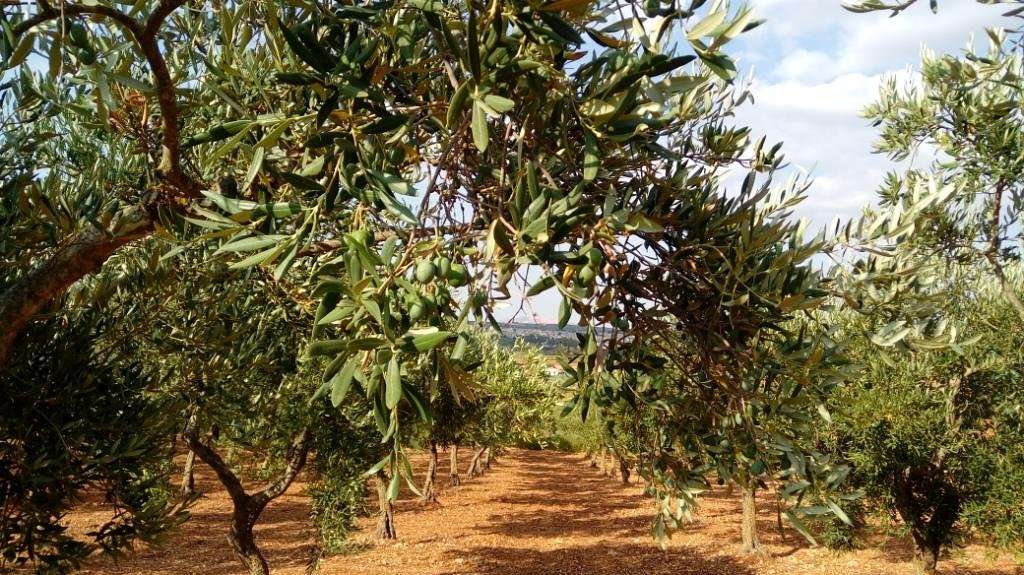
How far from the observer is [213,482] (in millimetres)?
27859

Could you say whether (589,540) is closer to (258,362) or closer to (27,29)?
(258,362)

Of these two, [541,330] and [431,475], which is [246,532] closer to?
[541,330]

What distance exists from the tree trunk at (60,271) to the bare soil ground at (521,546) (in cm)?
1083

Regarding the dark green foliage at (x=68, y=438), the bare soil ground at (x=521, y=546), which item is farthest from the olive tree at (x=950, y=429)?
the dark green foliage at (x=68, y=438)

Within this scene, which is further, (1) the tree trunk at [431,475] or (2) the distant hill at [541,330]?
(1) the tree trunk at [431,475]

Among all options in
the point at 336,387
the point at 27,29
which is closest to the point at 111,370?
the point at 27,29

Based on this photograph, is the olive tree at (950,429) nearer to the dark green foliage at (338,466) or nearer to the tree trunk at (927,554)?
the tree trunk at (927,554)

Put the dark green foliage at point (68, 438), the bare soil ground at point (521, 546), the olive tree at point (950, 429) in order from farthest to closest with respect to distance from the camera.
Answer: the bare soil ground at point (521, 546), the olive tree at point (950, 429), the dark green foliage at point (68, 438)

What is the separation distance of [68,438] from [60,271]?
6.66ft

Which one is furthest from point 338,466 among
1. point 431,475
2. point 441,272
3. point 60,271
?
point 431,475

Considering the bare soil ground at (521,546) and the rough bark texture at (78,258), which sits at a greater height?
the rough bark texture at (78,258)

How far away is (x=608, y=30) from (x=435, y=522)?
23988 millimetres

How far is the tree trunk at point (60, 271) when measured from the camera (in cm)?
323

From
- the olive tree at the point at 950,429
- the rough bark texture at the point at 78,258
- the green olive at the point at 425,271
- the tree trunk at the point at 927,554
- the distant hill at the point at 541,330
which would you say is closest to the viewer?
the green olive at the point at 425,271
